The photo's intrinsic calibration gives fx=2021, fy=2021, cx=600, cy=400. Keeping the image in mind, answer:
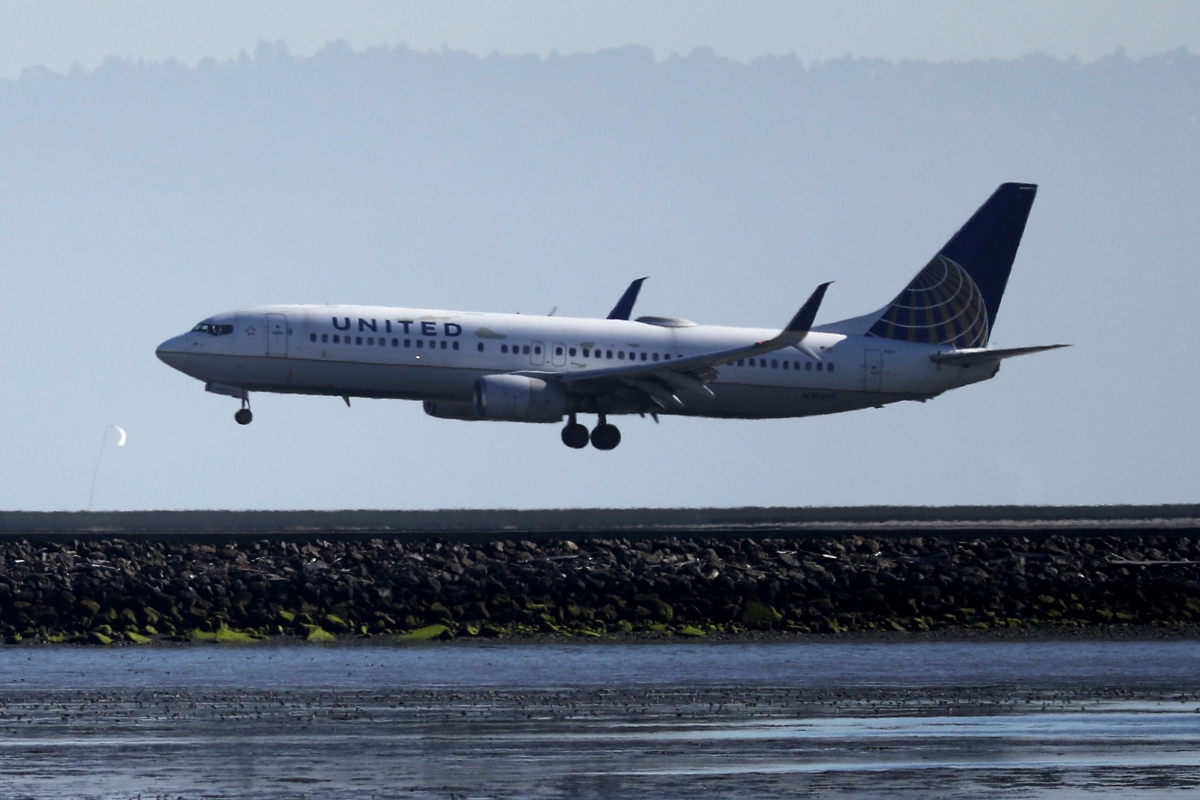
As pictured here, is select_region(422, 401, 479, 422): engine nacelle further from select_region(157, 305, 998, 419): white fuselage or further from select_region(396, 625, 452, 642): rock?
select_region(396, 625, 452, 642): rock

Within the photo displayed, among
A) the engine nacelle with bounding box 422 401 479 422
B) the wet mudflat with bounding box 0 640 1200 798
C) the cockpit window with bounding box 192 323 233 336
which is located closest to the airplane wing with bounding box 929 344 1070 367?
the engine nacelle with bounding box 422 401 479 422

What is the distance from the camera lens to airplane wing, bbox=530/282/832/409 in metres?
51.0

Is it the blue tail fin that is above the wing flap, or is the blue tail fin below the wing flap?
above

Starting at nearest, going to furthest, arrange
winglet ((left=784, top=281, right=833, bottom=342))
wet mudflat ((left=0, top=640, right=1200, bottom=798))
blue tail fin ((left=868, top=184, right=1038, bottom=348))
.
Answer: wet mudflat ((left=0, top=640, right=1200, bottom=798)) < winglet ((left=784, top=281, right=833, bottom=342)) < blue tail fin ((left=868, top=184, right=1038, bottom=348))

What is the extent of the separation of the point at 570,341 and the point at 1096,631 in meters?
21.6

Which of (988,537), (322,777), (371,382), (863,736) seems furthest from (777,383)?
(322,777)

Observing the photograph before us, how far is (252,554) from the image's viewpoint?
1506 inches

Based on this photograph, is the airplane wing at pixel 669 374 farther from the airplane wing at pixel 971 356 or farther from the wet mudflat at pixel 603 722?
the wet mudflat at pixel 603 722

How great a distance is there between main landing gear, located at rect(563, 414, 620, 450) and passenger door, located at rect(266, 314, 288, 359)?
28.4ft

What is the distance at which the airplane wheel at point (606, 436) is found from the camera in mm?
55031

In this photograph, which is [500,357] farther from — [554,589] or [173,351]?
[554,589]

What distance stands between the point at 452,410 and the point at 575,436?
369 cm

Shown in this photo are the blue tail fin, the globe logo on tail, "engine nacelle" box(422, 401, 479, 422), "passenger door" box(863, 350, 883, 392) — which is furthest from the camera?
the blue tail fin

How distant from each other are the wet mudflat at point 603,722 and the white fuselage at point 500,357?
1924 centimetres
